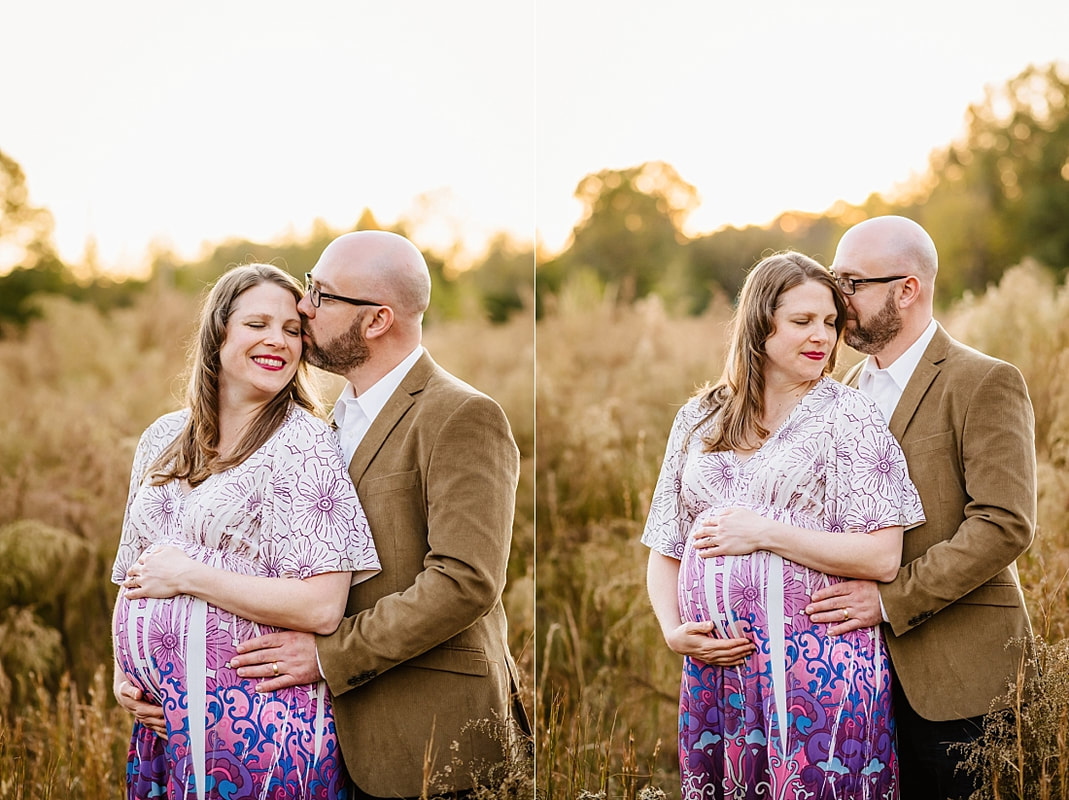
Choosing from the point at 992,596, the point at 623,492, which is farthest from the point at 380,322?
the point at 623,492

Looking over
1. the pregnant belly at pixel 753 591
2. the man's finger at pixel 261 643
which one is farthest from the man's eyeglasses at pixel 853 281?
the man's finger at pixel 261 643

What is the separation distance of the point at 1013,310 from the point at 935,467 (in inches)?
133

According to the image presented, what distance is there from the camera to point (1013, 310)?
6.14 m

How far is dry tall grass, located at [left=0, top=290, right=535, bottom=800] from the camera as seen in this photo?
4.82 meters

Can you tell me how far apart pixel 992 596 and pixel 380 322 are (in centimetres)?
213

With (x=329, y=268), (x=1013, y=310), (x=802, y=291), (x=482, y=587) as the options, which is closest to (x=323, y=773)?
(x=482, y=587)

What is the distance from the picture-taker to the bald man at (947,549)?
312cm

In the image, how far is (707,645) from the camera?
126 inches

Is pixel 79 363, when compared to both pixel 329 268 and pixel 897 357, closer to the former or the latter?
pixel 329 268

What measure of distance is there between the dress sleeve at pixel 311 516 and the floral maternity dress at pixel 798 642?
3.46 ft

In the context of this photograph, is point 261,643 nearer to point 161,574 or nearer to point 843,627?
point 161,574

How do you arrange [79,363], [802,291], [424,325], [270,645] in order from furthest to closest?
[424,325], [79,363], [802,291], [270,645]

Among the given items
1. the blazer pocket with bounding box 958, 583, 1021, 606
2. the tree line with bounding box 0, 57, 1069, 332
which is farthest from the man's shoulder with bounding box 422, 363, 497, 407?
the tree line with bounding box 0, 57, 1069, 332

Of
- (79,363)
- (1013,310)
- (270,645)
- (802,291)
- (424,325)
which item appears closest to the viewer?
(270,645)
